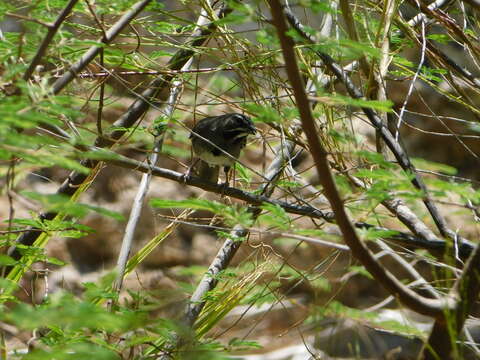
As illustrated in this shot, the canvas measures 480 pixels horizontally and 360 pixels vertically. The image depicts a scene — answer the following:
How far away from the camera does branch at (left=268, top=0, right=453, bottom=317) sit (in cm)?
175

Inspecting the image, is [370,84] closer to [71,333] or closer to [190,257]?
[71,333]

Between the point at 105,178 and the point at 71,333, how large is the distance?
17.8 ft

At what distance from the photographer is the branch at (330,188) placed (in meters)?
1.75

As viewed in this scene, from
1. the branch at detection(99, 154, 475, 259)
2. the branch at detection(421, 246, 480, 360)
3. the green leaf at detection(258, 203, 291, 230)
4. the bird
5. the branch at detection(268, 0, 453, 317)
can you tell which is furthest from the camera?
the bird

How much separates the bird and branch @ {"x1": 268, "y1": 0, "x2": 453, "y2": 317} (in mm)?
2011

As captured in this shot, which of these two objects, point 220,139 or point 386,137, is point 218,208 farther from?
point 220,139

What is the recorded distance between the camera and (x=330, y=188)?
1.88 m

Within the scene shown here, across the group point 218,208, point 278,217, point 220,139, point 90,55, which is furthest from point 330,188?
point 220,139

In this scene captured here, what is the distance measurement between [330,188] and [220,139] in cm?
241

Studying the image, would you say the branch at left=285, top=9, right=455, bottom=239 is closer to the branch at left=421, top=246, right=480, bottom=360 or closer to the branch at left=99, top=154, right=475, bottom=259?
the branch at left=99, top=154, right=475, bottom=259

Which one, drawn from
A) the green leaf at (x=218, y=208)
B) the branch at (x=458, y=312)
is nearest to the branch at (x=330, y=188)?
the branch at (x=458, y=312)

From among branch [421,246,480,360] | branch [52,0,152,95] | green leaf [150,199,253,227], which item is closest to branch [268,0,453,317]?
branch [421,246,480,360]

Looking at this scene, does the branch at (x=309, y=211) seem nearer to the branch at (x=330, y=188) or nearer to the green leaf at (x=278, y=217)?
the green leaf at (x=278, y=217)

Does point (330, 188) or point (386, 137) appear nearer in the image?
point (330, 188)
